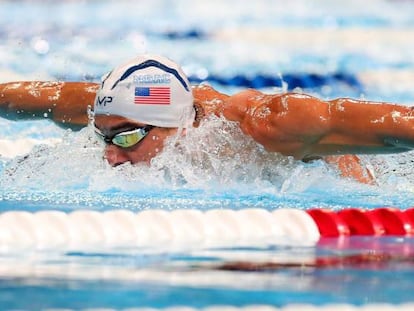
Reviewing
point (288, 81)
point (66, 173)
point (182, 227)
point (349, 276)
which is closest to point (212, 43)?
point (288, 81)

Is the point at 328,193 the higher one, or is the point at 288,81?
the point at 288,81

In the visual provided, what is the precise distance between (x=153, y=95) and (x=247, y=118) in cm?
32

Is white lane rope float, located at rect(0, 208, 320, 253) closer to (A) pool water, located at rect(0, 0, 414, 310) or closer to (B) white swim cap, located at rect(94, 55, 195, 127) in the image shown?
(A) pool water, located at rect(0, 0, 414, 310)

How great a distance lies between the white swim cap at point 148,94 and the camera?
10.5 feet

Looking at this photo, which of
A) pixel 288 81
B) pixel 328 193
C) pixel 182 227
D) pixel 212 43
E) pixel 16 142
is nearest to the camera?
pixel 182 227

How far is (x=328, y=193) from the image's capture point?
131 inches

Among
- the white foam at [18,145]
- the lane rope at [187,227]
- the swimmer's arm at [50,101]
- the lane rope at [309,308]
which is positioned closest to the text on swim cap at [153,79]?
the swimmer's arm at [50,101]

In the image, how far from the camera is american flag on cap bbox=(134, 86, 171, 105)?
3.23m

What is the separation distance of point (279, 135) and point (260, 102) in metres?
0.16

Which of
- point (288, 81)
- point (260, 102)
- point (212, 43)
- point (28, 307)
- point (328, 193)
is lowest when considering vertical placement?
point (28, 307)

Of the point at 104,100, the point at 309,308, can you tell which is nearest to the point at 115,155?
the point at 104,100

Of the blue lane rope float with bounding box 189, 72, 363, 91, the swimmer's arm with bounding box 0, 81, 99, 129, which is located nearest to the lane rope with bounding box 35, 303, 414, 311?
the swimmer's arm with bounding box 0, 81, 99, 129

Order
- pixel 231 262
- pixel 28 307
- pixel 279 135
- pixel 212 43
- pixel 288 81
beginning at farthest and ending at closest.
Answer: pixel 212 43, pixel 288 81, pixel 279 135, pixel 231 262, pixel 28 307

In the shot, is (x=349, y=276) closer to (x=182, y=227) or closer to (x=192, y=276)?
(x=192, y=276)
